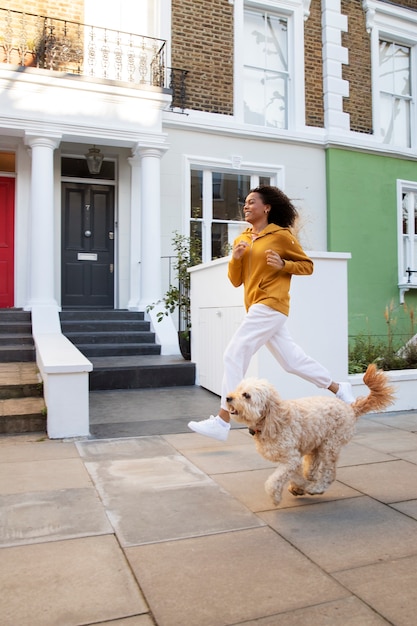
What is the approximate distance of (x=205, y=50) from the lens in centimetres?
1015

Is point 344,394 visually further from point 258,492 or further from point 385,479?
point 258,492

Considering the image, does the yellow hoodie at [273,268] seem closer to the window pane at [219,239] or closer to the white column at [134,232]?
the white column at [134,232]

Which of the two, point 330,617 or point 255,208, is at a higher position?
point 255,208

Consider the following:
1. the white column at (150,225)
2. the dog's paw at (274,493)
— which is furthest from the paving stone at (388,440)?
the white column at (150,225)

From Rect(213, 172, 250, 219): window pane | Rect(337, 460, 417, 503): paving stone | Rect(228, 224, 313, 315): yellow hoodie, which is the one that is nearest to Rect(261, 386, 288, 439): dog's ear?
Rect(337, 460, 417, 503): paving stone

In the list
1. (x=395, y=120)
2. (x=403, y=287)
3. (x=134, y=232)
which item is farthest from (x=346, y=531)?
(x=395, y=120)

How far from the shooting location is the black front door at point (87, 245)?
980 cm

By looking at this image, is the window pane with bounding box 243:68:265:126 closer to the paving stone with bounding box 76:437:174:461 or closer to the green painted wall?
the green painted wall

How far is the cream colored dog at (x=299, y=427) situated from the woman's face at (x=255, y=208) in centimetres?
135

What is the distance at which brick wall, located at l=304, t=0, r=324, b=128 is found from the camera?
1112cm

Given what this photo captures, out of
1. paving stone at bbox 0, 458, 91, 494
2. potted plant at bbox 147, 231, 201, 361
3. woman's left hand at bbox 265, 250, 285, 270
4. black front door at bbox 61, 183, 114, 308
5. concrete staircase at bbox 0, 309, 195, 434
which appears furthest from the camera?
black front door at bbox 61, 183, 114, 308

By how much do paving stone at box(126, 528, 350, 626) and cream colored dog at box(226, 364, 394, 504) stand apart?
0.42 meters

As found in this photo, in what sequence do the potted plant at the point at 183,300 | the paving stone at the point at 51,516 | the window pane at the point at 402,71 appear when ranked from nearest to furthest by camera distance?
1. the paving stone at the point at 51,516
2. the potted plant at the point at 183,300
3. the window pane at the point at 402,71

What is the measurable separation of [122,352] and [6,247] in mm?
3234
